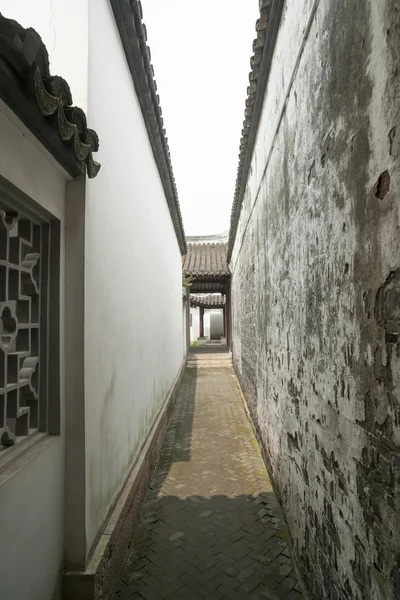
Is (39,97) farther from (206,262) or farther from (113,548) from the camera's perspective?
(206,262)

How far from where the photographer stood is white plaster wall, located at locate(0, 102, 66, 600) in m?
1.52

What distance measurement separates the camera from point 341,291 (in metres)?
1.74

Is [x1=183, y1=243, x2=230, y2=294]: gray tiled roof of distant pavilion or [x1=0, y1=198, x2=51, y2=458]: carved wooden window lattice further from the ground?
[x1=183, y1=243, x2=230, y2=294]: gray tiled roof of distant pavilion

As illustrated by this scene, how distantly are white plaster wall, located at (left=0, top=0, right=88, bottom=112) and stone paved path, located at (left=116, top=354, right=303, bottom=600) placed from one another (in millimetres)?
3174

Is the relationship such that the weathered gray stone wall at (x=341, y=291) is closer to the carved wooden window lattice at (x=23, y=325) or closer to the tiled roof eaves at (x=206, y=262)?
the carved wooden window lattice at (x=23, y=325)

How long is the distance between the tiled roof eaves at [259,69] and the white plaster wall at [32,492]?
8.11 feet

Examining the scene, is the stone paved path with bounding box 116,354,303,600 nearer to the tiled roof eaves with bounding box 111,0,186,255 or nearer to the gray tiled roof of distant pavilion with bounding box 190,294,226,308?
the tiled roof eaves with bounding box 111,0,186,255

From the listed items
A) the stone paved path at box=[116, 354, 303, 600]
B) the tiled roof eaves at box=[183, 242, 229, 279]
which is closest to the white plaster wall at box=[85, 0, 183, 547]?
the stone paved path at box=[116, 354, 303, 600]

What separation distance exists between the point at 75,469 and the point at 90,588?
0.62 meters

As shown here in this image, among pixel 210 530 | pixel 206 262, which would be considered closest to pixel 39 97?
pixel 210 530

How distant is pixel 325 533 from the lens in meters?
2.04

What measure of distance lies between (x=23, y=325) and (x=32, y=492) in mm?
787

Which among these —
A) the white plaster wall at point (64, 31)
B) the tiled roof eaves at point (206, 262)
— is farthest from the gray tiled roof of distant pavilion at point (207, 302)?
the white plaster wall at point (64, 31)

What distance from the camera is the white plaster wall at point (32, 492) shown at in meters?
1.52
